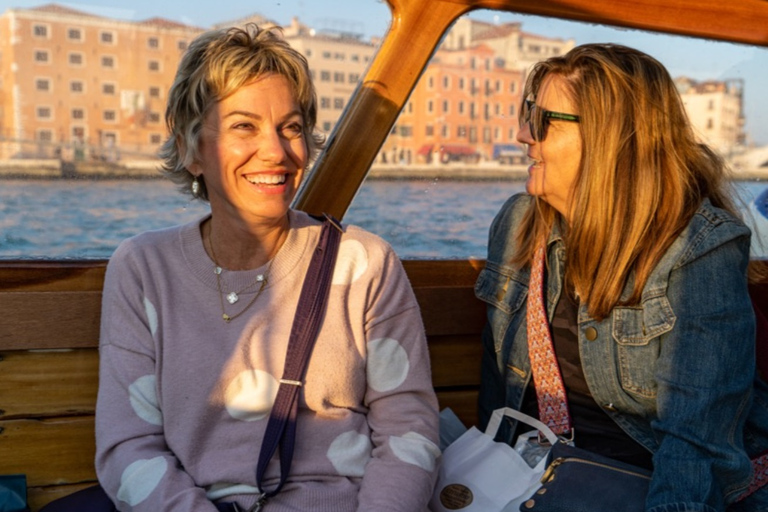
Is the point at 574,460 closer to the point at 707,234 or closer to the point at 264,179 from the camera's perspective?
the point at 707,234

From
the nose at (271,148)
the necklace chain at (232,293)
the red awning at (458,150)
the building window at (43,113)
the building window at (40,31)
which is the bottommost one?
the necklace chain at (232,293)

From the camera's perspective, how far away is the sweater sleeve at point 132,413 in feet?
5.94

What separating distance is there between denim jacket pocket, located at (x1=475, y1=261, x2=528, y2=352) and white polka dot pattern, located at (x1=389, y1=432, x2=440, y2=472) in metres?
0.49

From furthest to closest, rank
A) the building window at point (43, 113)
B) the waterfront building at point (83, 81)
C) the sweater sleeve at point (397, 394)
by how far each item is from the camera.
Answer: the building window at point (43, 113)
the waterfront building at point (83, 81)
the sweater sleeve at point (397, 394)

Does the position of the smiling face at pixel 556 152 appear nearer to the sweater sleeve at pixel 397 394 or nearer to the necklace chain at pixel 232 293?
the sweater sleeve at pixel 397 394

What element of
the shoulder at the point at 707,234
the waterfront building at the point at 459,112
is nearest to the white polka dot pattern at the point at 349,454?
the shoulder at the point at 707,234

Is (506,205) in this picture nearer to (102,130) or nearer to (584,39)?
(584,39)

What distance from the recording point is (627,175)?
206 cm

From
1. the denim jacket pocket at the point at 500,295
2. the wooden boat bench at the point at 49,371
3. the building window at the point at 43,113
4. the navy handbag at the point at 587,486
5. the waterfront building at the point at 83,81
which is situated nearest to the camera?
the navy handbag at the point at 587,486

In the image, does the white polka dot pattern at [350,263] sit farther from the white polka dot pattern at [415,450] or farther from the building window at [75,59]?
the building window at [75,59]

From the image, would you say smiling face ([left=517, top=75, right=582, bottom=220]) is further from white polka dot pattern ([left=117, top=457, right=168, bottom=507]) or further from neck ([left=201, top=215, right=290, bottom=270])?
white polka dot pattern ([left=117, top=457, right=168, bottom=507])

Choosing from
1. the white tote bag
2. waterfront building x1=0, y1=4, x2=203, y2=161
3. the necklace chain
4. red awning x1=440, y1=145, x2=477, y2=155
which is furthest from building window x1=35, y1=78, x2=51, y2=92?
the white tote bag

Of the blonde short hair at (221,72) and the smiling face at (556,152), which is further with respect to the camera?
the smiling face at (556,152)

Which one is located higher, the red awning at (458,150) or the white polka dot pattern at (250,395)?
the red awning at (458,150)
